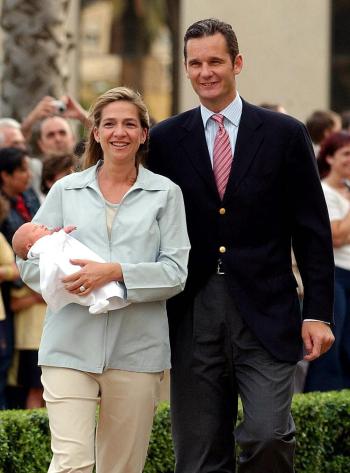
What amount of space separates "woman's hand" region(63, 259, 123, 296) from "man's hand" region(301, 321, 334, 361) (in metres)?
0.90

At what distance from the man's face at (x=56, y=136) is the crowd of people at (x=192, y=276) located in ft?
13.8

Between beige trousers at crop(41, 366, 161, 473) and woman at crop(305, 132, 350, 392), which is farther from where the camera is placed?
woman at crop(305, 132, 350, 392)

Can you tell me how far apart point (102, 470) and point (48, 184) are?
A: 12.1 feet

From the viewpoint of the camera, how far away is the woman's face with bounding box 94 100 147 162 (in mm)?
5395

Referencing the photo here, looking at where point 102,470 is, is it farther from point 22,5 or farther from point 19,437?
point 22,5

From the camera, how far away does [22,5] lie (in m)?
11.8

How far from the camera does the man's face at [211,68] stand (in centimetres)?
556

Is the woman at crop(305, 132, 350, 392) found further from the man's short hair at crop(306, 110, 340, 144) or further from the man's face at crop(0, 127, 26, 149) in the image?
the man's face at crop(0, 127, 26, 149)

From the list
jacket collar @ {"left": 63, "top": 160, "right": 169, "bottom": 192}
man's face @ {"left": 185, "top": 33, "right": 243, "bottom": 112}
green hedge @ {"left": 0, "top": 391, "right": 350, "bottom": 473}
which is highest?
man's face @ {"left": 185, "top": 33, "right": 243, "bottom": 112}

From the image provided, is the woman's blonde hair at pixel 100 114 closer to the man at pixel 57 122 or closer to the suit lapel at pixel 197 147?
the suit lapel at pixel 197 147

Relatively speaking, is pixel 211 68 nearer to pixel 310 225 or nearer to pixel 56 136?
pixel 310 225

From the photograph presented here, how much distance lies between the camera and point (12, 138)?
379 inches

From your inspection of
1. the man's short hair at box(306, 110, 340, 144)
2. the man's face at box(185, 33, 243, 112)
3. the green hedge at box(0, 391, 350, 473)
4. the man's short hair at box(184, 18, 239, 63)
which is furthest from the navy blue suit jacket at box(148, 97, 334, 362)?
the man's short hair at box(306, 110, 340, 144)

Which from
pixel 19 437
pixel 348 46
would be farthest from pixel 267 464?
pixel 348 46
